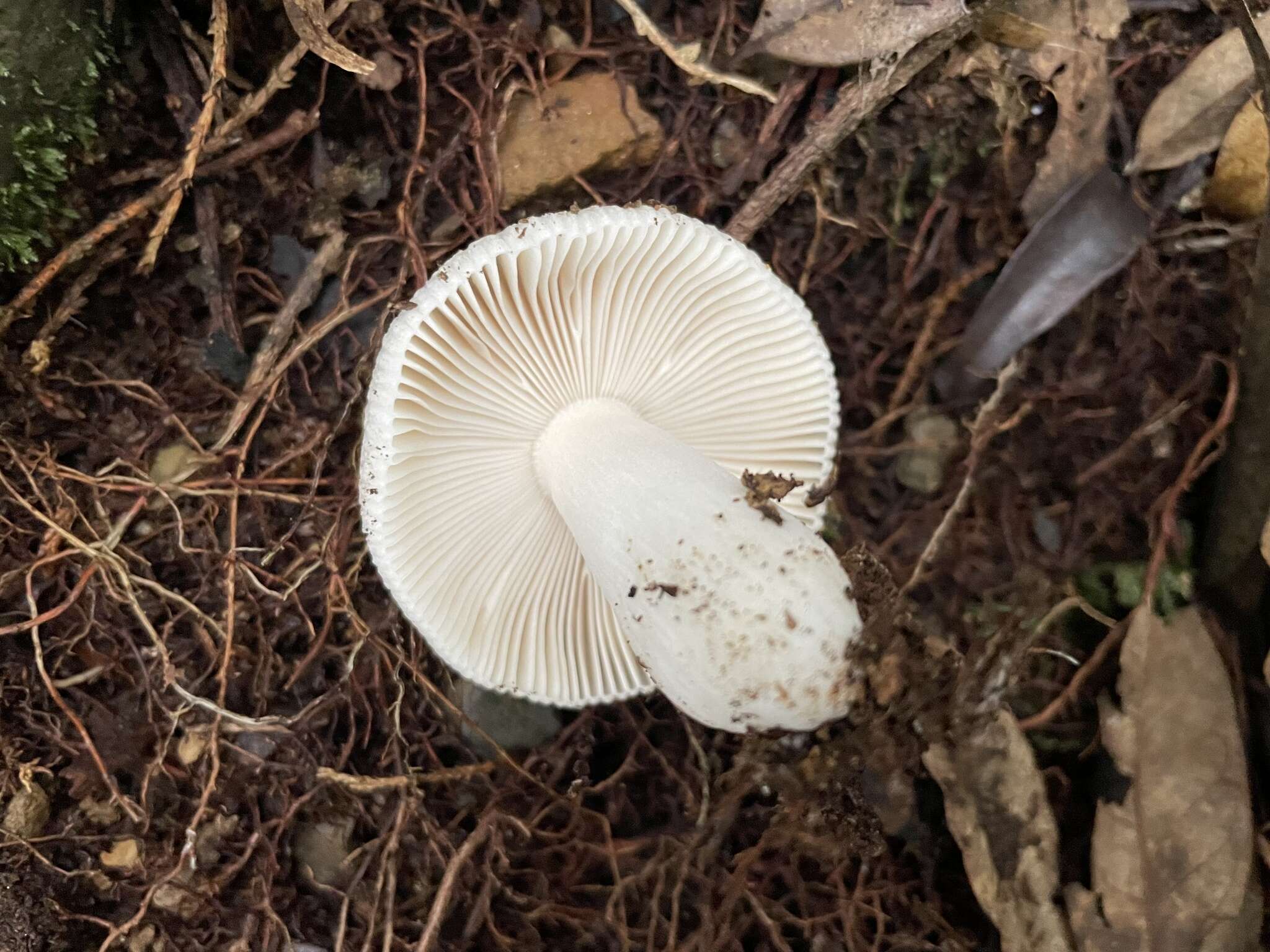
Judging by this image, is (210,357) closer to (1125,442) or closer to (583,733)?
(583,733)

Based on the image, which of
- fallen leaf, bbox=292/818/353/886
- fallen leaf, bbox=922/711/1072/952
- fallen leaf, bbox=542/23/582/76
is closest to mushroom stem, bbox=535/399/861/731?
fallen leaf, bbox=922/711/1072/952

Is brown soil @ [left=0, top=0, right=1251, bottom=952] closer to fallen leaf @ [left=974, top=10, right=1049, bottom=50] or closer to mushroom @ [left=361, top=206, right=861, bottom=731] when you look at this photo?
fallen leaf @ [left=974, top=10, right=1049, bottom=50]

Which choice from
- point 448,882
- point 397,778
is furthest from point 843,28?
point 448,882

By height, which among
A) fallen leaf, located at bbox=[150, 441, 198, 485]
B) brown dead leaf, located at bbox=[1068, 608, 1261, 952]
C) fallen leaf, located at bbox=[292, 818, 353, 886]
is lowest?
fallen leaf, located at bbox=[292, 818, 353, 886]

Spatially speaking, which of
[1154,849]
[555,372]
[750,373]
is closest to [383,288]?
[555,372]

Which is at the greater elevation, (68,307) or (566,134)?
(566,134)

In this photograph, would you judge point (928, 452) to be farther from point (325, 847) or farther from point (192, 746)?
point (192, 746)
